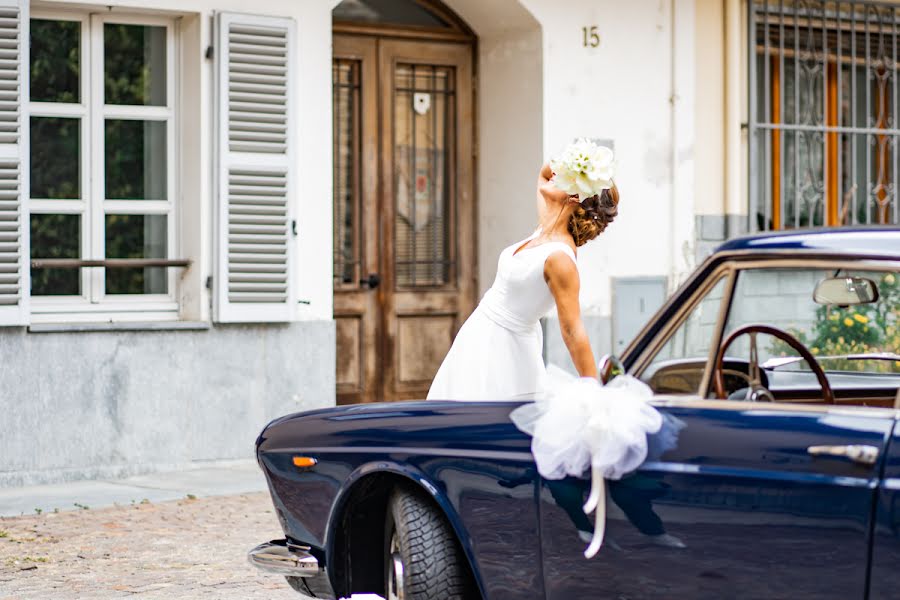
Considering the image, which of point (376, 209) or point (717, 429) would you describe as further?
point (376, 209)

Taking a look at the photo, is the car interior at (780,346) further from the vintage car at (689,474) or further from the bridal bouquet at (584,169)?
the bridal bouquet at (584,169)

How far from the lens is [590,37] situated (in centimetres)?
1094

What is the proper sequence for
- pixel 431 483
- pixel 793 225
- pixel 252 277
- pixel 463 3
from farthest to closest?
pixel 793 225 < pixel 463 3 < pixel 252 277 < pixel 431 483

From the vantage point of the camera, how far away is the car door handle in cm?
331

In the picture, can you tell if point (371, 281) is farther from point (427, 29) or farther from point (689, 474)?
point (689, 474)

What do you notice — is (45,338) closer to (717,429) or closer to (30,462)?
(30,462)

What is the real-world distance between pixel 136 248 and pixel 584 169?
17.9 ft

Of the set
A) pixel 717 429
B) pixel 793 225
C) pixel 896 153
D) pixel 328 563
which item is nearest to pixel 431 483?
pixel 328 563

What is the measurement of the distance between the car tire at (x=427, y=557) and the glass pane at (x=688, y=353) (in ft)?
2.53

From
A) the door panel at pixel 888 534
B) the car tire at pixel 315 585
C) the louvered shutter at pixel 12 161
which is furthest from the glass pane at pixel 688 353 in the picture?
the louvered shutter at pixel 12 161

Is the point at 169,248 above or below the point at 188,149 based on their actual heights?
below

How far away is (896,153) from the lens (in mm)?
12430

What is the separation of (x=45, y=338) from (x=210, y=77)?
196 cm

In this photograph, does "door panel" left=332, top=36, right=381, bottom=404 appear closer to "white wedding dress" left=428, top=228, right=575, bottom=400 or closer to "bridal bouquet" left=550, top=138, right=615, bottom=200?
"white wedding dress" left=428, top=228, right=575, bottom=400
